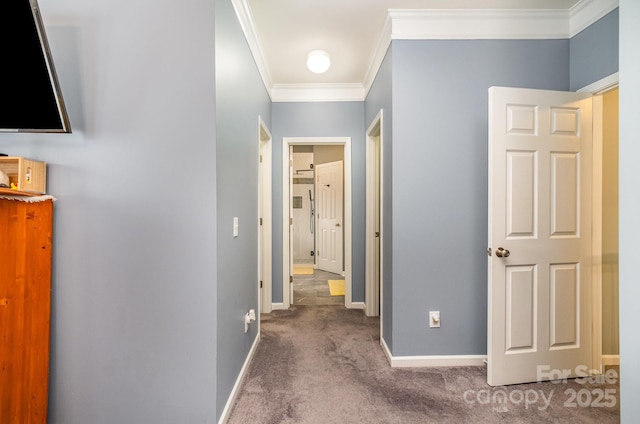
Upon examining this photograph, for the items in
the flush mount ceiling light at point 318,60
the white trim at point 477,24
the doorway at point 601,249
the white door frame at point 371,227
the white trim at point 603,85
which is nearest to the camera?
the white trim at point 603,85

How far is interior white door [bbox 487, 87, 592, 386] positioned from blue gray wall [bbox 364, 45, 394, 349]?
2.25 ft

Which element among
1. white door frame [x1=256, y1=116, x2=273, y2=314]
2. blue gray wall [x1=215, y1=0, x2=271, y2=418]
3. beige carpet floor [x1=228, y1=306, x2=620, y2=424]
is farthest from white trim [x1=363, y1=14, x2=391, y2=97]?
beige carpet floor [x1=228, y1=306, x2=620, y2=424]

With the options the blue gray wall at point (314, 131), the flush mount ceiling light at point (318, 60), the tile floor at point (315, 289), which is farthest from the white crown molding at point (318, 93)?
the tile floor at point (315, 289)

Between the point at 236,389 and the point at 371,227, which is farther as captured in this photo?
the point at 371,227

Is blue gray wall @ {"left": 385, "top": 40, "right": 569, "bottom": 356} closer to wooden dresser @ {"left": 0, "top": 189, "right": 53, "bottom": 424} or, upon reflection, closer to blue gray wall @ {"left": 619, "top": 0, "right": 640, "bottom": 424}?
blue gray wall @ {"left": 619, "top": 0, "right": 640, "bottom": 424}

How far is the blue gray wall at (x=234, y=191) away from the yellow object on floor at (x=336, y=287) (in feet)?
6.23

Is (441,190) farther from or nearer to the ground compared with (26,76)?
nearer to the ground

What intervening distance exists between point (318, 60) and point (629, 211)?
93.2 inches

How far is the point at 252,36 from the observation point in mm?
2287

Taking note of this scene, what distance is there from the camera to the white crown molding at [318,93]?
3.38 m

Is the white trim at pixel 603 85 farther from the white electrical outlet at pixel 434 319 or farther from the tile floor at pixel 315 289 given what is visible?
the tile floor at pixel 315 289

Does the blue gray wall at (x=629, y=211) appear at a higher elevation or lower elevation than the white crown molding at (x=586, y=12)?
lower

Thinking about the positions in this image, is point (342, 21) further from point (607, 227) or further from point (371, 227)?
point (607, 227)

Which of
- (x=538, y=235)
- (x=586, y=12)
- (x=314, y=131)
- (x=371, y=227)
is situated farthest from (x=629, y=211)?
(x=314, y=131)
